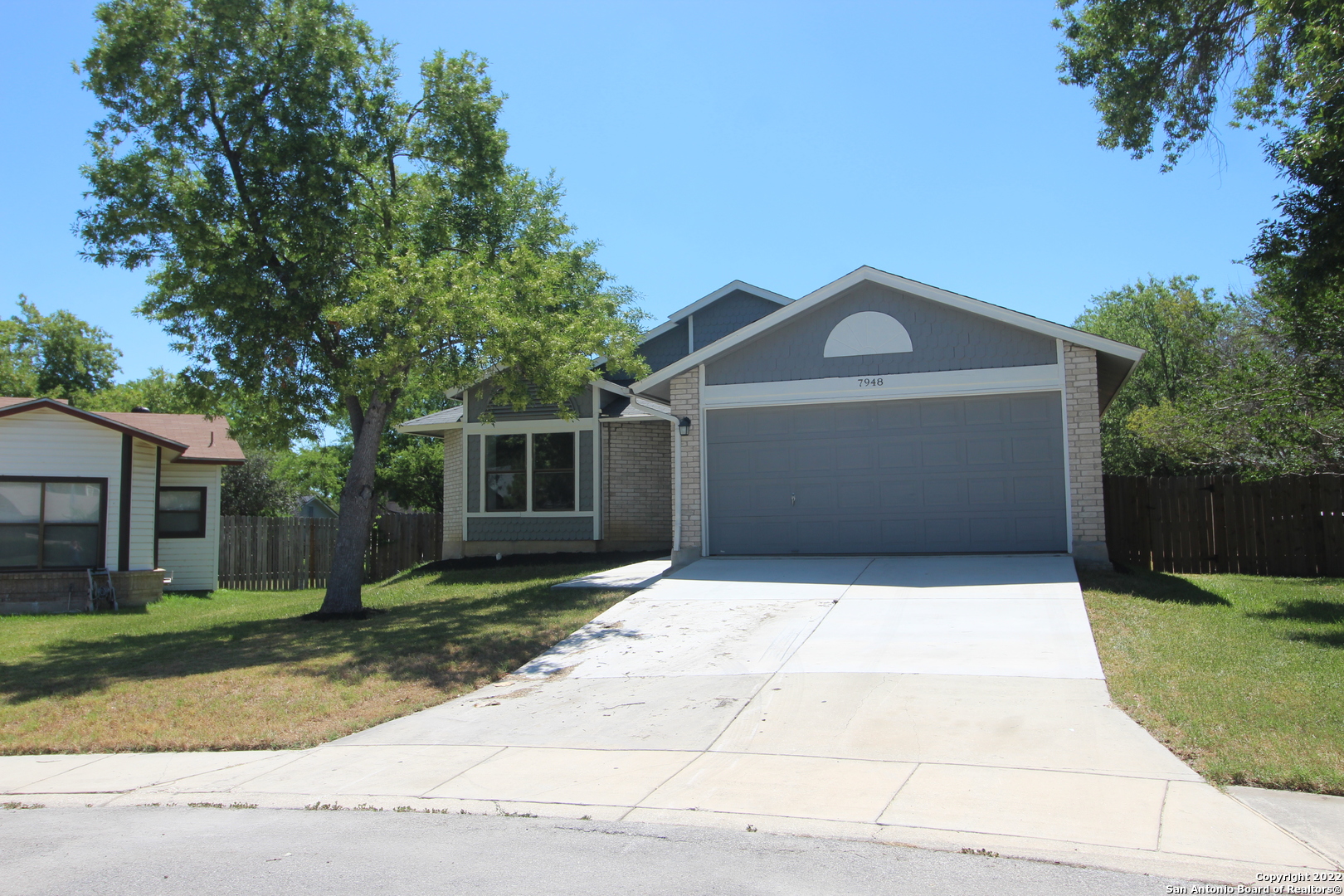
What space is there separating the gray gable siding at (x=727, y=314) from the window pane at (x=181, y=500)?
1225 cm

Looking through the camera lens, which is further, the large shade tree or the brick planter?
the brick planter

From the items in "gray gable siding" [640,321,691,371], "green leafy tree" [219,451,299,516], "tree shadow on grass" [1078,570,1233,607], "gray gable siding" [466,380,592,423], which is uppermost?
"gray gable siding" [640,321,691,371]

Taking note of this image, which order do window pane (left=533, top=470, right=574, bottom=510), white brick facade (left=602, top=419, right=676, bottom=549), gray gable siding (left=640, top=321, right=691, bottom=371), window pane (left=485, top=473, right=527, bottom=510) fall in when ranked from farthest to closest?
gray gable siding (left=640, top=321, right=691, bottom=371)
window pane (left=485, top=473, right=527, bottom=510)
window pane (left=533, top=470, right=574, bottom=510)
white brick facade (left=602, top=419, right=676, bottom=549)

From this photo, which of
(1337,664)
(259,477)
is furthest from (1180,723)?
(259,477)

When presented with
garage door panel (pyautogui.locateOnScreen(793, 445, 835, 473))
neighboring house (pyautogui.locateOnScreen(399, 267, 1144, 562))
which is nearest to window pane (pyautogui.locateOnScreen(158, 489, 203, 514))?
neighboring house (pyautogui.locateOnScreen(399, 267, 1144, 562))

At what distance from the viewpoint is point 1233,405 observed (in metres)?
16.2

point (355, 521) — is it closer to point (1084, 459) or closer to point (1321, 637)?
point (1084, 459)

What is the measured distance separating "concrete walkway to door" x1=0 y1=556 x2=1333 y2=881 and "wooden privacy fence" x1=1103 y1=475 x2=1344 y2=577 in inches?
226

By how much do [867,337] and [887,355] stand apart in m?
0.44

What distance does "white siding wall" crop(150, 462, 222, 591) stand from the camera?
2097 cm

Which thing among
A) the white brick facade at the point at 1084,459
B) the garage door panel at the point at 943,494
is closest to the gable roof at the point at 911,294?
the white brick facade at the point at 1084,459

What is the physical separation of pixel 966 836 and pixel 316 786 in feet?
14.5

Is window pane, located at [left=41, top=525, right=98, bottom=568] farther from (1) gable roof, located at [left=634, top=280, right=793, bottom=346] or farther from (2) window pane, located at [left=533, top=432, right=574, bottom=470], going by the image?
(1) gable roof, located at [left=634, top=280, right=793, bottom=346]

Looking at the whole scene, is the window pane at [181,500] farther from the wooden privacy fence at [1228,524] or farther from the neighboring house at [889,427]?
the wooden privacy fence at [1228,524]
